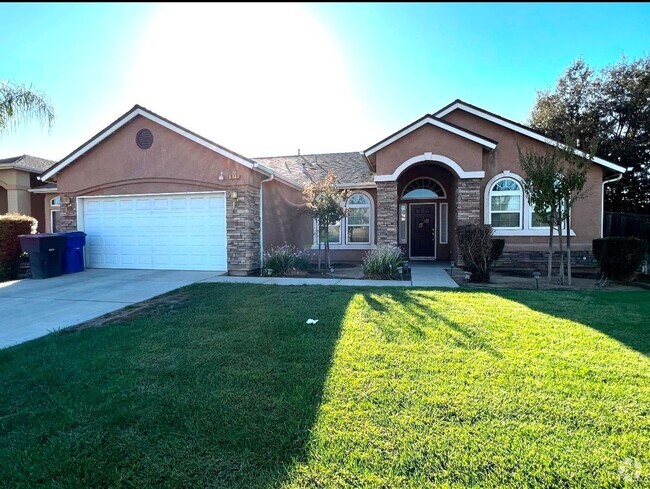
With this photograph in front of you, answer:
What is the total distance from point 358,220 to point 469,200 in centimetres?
500

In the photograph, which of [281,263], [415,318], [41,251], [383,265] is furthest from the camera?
[281,263]

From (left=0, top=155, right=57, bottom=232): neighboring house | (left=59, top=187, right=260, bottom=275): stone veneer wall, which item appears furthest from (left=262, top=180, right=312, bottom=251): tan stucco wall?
(left=0, top=155, right=57, bottom=232): neighboring house

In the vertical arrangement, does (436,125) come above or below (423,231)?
above

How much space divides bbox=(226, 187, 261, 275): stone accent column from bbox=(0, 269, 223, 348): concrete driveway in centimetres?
83

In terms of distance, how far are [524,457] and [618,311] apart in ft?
18.1

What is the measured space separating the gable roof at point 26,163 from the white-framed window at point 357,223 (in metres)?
15.6

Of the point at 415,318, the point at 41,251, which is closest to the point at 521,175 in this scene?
the point at 415,318

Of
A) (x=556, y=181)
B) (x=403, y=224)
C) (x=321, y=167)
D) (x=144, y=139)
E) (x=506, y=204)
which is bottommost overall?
(x=403, y=224)

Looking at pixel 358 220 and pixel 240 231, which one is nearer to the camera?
pixel 240 231

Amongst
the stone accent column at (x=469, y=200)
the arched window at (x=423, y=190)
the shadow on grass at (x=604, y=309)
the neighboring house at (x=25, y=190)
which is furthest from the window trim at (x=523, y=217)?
the neighboring house at (x=25, y=190)

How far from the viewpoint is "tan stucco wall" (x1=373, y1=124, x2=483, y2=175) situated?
477 inches

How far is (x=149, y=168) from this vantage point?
12.0 metres

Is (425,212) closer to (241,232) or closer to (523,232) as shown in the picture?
(523,232)

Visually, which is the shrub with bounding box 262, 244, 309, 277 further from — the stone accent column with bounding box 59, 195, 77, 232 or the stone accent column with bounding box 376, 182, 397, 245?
the stone accent column with bounding box 59, 195, 77, 232
